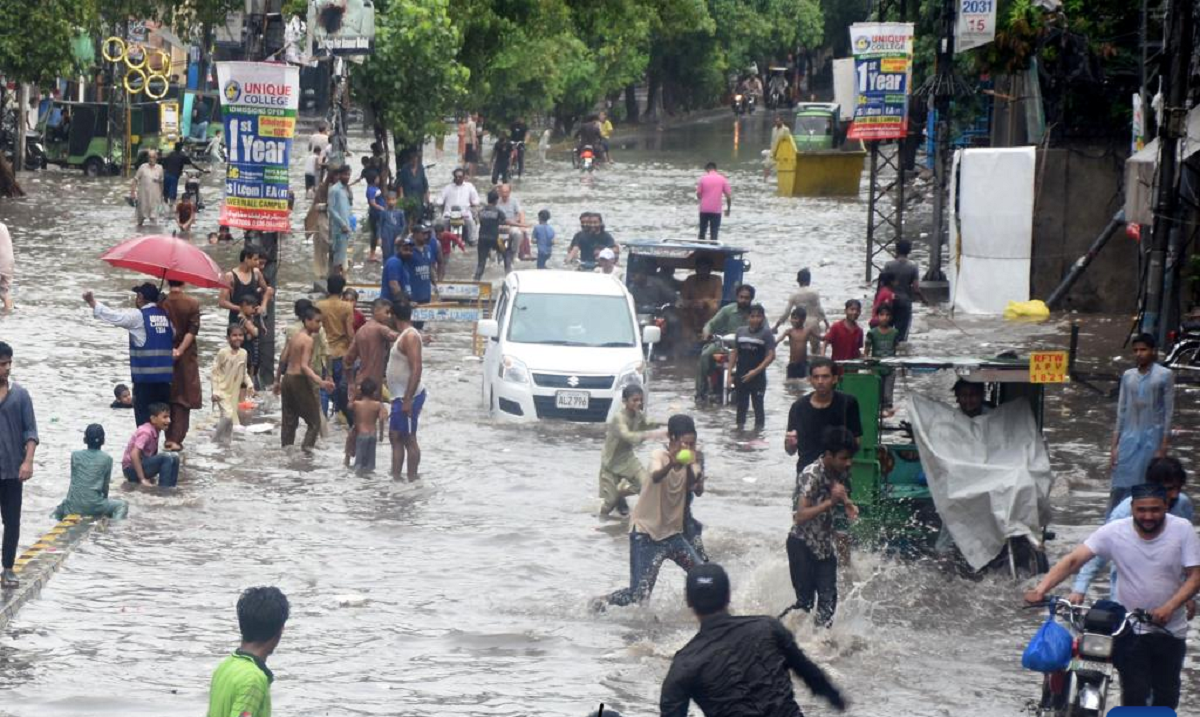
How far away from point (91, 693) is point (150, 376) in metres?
6.51

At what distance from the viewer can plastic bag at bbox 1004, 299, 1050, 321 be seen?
2767cm

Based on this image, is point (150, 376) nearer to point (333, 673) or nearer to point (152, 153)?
point (333, 673)

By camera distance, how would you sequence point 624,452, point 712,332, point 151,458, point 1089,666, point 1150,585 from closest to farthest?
point 1089,666 → point 1150,585 → point 624,452 → point 151,458 → point 712,332

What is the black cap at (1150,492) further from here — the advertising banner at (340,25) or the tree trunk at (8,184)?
the tree trunk at (8,184)

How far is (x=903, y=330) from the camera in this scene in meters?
24.6

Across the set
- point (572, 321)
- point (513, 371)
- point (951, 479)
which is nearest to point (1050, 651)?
Result: point (951, 479)

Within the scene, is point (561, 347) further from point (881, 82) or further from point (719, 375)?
point (881, 82)

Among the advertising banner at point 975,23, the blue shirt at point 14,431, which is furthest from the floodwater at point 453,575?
the advertising banner at point 975,23

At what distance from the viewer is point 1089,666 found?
29.1ft

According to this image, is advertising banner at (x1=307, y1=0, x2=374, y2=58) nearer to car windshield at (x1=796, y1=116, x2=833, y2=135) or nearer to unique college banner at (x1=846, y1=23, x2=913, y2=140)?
unique college banner at (x1=846, y1=23, x2=913, y2=140)

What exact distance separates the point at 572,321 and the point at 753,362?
2171 mm

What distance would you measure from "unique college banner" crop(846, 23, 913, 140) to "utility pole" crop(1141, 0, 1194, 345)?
9924 millimetres

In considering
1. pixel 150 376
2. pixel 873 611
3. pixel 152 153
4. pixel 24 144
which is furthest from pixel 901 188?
pixel 24 144

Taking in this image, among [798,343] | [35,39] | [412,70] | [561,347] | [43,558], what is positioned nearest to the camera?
[43,558]
